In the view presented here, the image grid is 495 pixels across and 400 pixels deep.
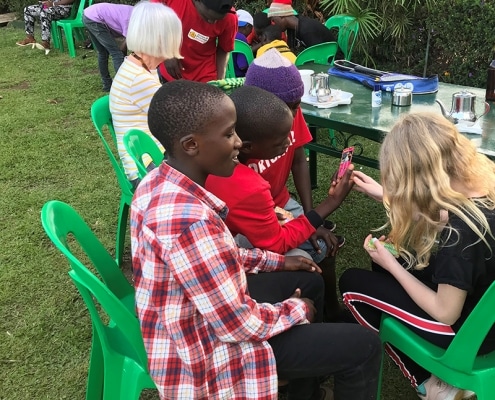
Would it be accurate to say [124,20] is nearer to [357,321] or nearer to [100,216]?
[100,216]

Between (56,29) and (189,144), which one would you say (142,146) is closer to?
(189,144)

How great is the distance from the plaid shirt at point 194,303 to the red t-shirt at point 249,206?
336mm

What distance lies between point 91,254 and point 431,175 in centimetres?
118

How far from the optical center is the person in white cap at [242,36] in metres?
5.05

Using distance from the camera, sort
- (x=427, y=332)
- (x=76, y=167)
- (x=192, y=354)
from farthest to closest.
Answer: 1. (x=76, y=167)
2. (x=427, y=332)
3. (x=192, y=354)

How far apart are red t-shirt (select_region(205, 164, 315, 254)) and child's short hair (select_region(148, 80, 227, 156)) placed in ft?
1.27

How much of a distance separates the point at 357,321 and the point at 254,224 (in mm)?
560

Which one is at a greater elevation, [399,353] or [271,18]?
[271,18]

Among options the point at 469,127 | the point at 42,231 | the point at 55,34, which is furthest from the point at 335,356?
the point at 55,34

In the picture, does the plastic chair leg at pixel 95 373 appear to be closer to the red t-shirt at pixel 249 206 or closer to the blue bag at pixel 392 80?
the red t-shirt at pixel 249 206

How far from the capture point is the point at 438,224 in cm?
170

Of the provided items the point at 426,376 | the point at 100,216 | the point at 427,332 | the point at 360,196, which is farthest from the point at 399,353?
the point at 100,216

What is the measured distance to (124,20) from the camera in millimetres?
6672

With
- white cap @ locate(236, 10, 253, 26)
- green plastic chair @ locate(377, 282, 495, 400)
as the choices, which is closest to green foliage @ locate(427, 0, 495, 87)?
white cap @ locate(236, 10, 253, 26)
